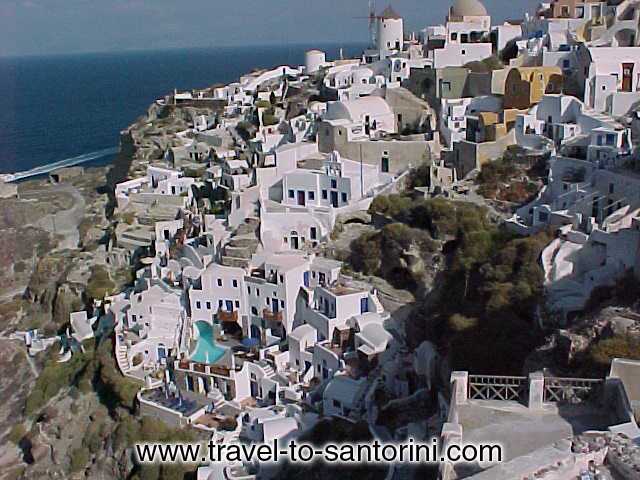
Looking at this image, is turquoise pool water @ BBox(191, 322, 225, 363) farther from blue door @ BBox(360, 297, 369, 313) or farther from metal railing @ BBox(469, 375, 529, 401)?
metal railing @ BBox(469, 375, 529, 401)

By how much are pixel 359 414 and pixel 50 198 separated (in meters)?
40.3

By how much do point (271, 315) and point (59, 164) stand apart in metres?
56.5

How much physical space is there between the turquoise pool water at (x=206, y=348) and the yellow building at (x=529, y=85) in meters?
15.8

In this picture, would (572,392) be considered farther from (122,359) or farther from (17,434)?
(17,434)

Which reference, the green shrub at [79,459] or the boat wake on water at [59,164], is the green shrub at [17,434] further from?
the boat wake on water at [59,164]

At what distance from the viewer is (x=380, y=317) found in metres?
22.1

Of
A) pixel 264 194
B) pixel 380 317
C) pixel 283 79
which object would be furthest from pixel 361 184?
pixel 283 79

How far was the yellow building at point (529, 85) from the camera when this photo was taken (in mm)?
28484

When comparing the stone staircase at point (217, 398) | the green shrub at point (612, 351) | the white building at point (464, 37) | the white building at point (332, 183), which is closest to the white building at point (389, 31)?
the white building at point (464, 37)

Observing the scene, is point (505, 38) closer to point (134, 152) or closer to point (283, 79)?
point (283, 79)

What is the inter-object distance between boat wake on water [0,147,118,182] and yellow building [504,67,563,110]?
49.7 metres

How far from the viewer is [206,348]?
24.6 m

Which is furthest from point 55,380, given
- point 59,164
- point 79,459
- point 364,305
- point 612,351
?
point 59,164

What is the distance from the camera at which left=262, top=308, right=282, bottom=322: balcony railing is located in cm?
2397
